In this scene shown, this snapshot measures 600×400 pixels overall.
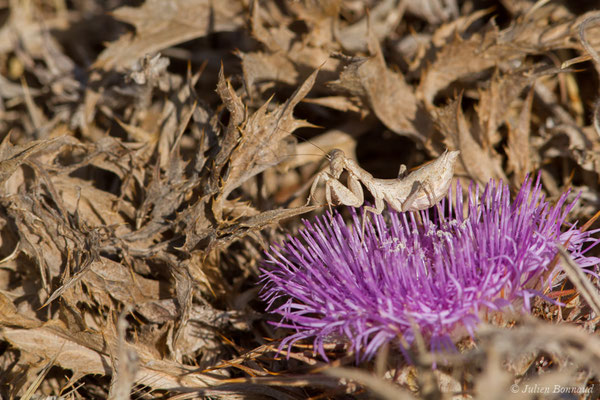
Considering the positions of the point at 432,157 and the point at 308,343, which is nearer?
the point at 308,343

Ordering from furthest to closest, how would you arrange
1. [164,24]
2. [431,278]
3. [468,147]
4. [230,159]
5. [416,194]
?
[164,24] → [468,147] → [230,159] → [416,194] → [431,278]

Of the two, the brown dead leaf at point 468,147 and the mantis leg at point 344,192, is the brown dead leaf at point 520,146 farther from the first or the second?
the mantis leg at point 344,192

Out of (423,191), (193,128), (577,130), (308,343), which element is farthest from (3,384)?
(577,130)

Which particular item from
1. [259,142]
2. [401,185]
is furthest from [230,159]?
[401,185]

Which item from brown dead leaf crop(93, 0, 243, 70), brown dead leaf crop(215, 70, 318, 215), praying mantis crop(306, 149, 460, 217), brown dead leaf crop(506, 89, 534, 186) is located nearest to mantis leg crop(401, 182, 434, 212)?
praying mantis crop(306, 149, 460, 217)

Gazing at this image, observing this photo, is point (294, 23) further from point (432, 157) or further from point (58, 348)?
point (58, 348)

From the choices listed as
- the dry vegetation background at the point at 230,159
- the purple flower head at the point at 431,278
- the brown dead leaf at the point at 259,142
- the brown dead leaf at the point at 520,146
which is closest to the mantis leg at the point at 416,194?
the purple flower head at the point at 431,278

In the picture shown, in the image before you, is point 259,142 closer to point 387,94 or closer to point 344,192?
point 344,192

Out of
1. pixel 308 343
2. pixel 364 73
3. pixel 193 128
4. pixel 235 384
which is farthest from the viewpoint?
pixel 193 128
